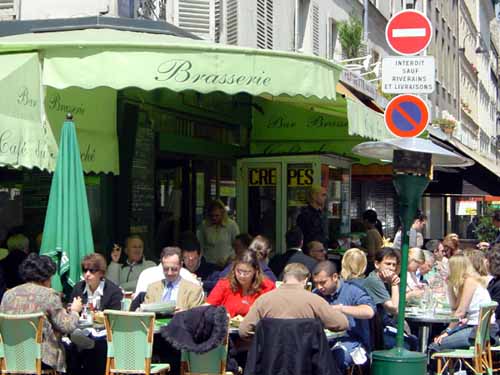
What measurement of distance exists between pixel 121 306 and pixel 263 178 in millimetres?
7189

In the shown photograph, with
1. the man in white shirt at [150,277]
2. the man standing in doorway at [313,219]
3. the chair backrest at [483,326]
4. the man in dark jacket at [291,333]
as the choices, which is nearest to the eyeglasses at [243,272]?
the man in white shirt at [150,277]

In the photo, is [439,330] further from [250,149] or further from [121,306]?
A: [250,149]

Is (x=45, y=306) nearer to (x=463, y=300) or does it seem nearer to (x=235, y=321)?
(x=235, y=321)

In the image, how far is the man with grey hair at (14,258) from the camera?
9874mm

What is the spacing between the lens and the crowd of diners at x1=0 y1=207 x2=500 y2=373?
7.07 metres

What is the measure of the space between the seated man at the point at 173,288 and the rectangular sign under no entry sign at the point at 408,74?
2.50 meters

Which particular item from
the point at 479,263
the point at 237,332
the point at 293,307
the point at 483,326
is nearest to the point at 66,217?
the point at 237,332

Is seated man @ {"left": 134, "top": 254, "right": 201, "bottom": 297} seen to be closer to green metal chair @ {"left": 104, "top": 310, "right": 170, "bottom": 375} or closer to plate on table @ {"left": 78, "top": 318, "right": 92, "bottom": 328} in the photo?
plate on table @ {"left": 78, "top": 318, "right": 92, "bottom": 328}

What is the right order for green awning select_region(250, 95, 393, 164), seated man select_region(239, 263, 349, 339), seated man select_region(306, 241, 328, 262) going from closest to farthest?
1. seated man select_region(239, 263, 349, 339)
2. seated man select_region(306, 241, 328, 262)
3. green awning select_region(250, 95, 393, 164)

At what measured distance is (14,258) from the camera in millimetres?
10023

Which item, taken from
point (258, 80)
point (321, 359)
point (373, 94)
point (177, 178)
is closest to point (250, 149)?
point (177, 178)

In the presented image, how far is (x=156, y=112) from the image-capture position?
41.4 feet

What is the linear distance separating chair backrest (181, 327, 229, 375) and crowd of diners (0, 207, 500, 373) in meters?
0.24

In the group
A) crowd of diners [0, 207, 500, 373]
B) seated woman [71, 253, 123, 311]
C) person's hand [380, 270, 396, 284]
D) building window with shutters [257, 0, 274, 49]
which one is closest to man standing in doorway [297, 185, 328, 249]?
crowd of diners [0, 207, 500, 373]
